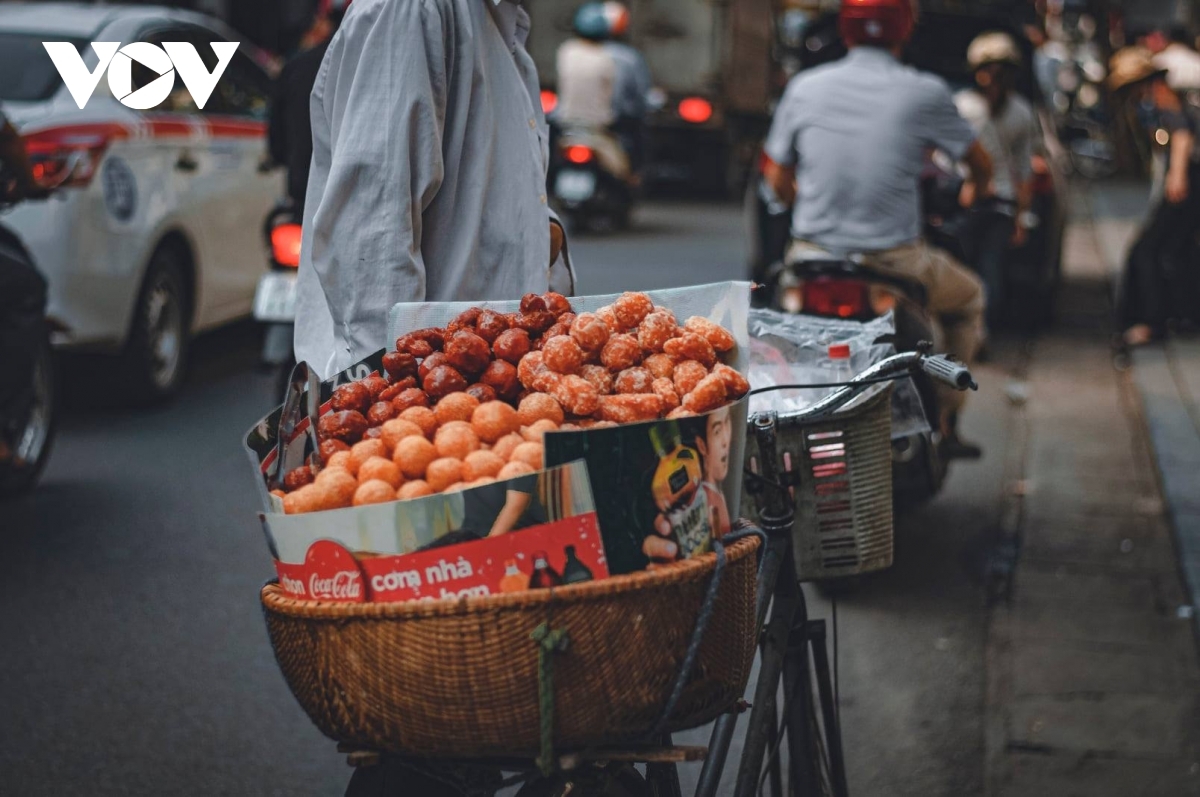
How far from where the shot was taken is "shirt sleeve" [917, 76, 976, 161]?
17.8ft

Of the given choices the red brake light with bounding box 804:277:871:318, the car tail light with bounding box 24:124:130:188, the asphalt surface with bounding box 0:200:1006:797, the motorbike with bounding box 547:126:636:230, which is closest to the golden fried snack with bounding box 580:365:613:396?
the asphalt surface with bounding box 0:200:1006:797

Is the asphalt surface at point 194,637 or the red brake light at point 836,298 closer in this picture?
the asphalt surface at point 194,637

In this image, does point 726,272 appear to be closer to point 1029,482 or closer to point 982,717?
point 1029,482

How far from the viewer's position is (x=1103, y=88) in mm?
28000

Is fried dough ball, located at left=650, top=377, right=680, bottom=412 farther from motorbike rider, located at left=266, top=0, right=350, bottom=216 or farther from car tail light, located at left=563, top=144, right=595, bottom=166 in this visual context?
car tail light, located at left=563, top=144, right=595, bottom=166


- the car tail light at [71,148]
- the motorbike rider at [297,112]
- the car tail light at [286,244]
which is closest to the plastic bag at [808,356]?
the motorbike rider at [297,112]

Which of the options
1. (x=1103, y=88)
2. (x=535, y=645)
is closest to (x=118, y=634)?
(x=535, y=645)

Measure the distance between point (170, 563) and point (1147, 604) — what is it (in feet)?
11.1

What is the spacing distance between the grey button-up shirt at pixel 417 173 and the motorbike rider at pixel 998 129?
21.7 feet

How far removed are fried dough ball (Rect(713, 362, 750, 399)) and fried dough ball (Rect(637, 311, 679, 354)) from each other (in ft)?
0.35

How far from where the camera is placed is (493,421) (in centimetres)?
196

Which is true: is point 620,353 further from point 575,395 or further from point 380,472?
point 380,472

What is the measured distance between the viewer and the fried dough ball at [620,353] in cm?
212

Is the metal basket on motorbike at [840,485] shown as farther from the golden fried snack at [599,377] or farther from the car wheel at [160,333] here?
the car wheel at [160,333]
